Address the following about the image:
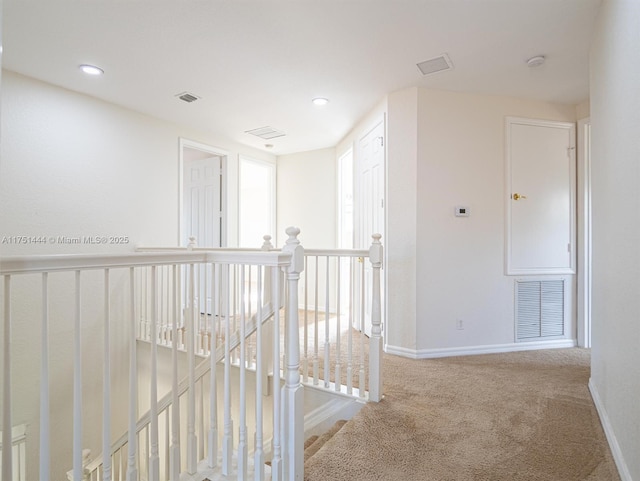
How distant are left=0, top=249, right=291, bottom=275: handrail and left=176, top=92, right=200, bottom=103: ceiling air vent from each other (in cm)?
233

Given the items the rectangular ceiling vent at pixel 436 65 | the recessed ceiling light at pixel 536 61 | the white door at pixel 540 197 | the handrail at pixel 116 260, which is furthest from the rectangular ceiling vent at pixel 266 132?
the handrail at pixel 116 260

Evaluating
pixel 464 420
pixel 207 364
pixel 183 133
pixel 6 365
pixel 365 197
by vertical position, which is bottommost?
pixel 464 420

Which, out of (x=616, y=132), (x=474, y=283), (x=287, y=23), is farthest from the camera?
(x=474, y=283)

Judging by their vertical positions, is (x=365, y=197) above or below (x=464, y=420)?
above

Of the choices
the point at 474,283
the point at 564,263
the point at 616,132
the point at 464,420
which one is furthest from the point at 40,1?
the point at 564,263

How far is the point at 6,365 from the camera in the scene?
1121 mm

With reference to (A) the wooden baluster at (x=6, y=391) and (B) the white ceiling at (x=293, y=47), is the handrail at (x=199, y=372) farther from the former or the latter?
(B) the white ceiling at (x=293, y=47)

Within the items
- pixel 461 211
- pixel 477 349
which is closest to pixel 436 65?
pixel 461 211

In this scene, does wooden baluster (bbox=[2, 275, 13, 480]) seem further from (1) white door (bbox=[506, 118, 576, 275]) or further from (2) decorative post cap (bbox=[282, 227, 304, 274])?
(1) white door (bbox=[506, 118, 576, 275])

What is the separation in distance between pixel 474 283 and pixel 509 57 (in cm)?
192

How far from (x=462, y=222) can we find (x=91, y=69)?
350 cm

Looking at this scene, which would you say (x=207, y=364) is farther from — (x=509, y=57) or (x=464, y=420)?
(x=509, y=57)

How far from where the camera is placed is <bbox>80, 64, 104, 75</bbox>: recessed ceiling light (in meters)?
2.88

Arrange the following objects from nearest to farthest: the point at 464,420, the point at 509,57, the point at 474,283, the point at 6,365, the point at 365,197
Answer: the point at 6,365 < the point at 464,420 < the point at 509,57 < the point at 474,283 < the point at 365,197
